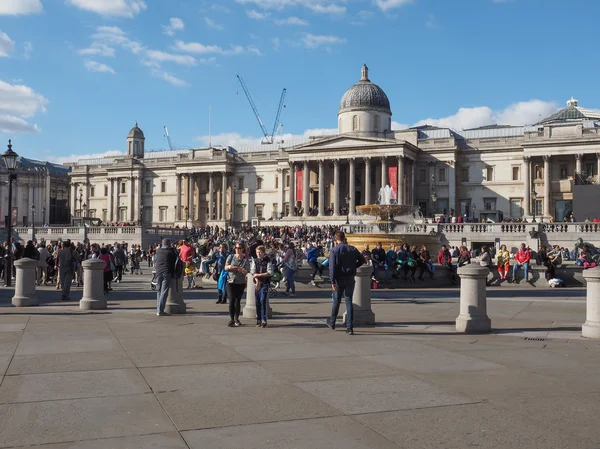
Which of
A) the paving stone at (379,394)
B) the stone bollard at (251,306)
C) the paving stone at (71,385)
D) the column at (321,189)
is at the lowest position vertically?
the paving stone at (71,385)

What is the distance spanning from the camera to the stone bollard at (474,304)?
13.7 metres

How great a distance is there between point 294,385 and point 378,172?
75.1 meters

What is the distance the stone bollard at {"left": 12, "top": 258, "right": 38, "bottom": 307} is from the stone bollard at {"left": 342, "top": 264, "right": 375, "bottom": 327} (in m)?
9.36

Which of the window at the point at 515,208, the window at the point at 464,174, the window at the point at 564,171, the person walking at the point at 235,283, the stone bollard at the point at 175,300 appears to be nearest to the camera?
the person walking at the point at 235,283

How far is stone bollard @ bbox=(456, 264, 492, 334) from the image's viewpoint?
13.7m

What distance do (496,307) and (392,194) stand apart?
58.7 meters

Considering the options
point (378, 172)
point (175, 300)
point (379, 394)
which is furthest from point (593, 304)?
point (378, 172)

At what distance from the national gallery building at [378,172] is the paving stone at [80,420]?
203ft

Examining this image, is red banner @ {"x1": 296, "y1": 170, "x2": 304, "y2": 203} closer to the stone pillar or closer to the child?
the stone pillar

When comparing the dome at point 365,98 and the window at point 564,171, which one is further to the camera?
the dome at point 365,98

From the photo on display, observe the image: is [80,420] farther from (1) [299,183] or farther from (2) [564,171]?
(1) [299,183]

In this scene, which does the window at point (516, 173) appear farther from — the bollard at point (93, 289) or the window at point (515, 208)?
the bollard at point (93, 289)

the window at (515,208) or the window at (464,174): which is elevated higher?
the window at (464,174)

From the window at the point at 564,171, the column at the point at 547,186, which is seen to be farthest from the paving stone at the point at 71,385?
the window at the point at 564,171
